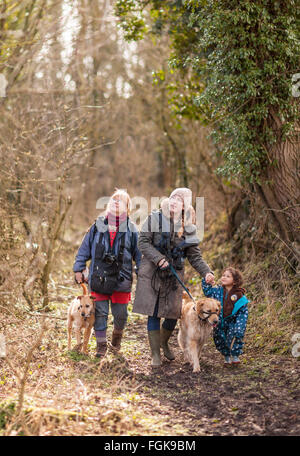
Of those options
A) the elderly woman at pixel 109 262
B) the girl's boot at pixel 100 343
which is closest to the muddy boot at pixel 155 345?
the elderly woman at pixel 109 262

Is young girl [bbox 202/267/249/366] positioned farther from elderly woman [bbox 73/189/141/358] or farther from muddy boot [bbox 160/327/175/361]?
elderly woman [bbox 73/189/141/358]

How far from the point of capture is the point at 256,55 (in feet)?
25.4

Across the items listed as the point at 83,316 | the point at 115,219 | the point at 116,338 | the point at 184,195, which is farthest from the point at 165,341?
the point at 184,195

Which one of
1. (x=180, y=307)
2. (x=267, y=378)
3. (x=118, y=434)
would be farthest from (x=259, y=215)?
(x=118, y=434)

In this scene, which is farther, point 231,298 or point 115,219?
point 115,219

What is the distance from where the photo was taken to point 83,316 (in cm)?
675

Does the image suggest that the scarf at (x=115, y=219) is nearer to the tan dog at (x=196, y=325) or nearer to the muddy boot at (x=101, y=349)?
the tan dog at (x=196, y=325)

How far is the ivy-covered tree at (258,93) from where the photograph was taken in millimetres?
7543

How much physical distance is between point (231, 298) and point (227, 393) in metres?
1.22

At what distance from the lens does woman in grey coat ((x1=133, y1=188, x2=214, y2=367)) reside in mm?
6426

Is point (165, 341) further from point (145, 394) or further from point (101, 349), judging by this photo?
Result: point (145, 394)

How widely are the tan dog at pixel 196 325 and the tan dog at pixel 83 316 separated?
3.98ft

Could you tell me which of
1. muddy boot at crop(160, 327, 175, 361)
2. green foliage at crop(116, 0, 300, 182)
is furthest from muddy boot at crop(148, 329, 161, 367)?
green foliage at crop(116, 0, 300, 182)

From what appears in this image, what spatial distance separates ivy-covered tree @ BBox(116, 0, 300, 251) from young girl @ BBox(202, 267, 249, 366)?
1960 mm
